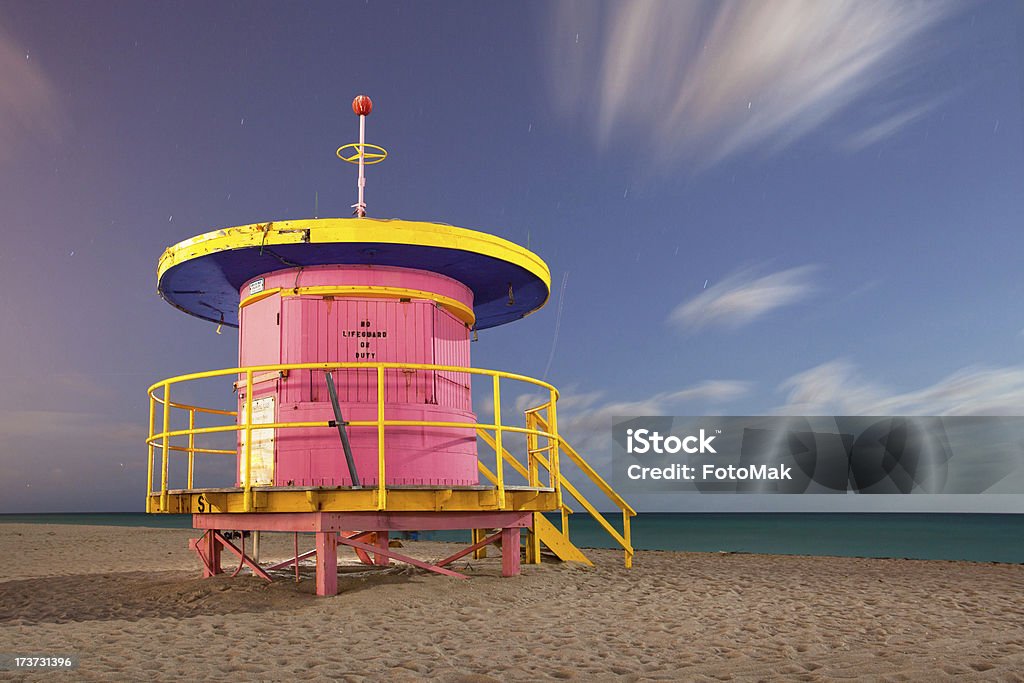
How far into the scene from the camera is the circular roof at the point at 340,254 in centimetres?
1041

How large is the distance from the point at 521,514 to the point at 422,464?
4.62 ft

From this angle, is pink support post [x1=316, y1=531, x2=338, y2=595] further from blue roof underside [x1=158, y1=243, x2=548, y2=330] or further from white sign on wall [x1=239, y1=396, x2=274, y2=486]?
blue roof underside [x1=158, y1=243, x2=548, y2=330]

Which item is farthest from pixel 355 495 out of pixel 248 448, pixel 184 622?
pixel 184 622

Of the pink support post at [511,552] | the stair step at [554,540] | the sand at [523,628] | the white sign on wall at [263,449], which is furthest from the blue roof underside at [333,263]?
the sand at [523,628]

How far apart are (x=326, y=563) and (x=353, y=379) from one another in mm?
2436

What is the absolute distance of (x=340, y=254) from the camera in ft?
35.3

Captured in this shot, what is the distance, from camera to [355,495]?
920 centimetres

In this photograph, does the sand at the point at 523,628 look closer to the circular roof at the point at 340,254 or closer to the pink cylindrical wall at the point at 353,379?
the pink cylindrical wall at the point at 353,379

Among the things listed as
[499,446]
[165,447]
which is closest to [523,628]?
[499,446]

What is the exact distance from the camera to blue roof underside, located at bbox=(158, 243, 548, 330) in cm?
1071

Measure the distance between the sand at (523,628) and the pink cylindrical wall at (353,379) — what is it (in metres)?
1.45

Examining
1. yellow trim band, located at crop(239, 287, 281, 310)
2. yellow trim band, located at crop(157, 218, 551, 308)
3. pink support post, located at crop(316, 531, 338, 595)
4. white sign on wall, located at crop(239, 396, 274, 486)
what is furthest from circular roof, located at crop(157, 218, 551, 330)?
pink support post, located at crop(316, 531, 338, 595)

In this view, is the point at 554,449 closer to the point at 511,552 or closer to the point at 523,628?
the point at 511,552

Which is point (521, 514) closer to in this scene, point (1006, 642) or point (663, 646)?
point (663, 646)
